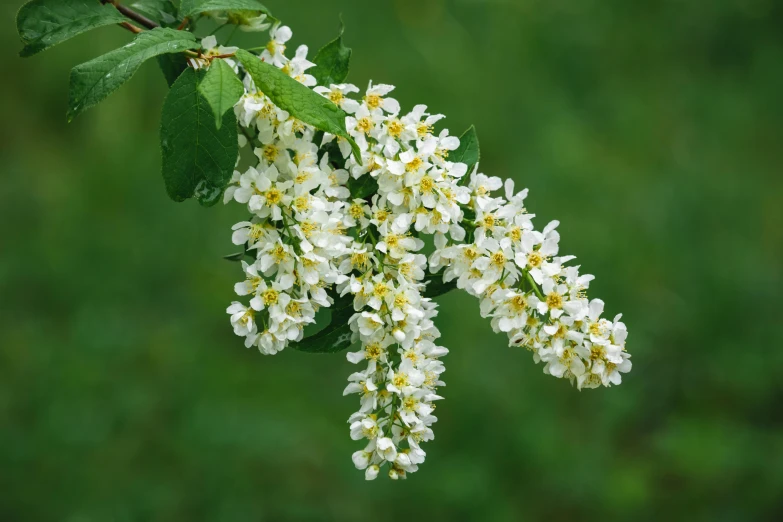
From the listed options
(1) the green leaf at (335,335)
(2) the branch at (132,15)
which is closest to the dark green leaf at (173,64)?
(2) the branch at (132,15)

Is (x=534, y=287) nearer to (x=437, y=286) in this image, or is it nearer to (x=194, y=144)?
(x=437, y=286)

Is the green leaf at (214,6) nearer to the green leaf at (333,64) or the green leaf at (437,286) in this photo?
the green leaf at (333,64)

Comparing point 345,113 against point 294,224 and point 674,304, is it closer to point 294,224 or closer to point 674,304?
point 294,224

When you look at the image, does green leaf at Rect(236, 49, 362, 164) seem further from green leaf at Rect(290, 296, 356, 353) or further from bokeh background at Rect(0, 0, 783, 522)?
bokeh background at Rect(0, 0, 783, 522)

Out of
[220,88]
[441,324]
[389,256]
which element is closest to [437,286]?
[389,256]

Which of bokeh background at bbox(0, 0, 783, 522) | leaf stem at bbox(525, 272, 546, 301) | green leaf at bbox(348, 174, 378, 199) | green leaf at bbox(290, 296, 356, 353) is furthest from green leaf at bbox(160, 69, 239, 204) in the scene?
bokeh background at bbox(0, 0, 783, 522)

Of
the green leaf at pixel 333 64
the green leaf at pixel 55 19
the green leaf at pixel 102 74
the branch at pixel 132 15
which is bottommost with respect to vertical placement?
the green leaf at pixel 102 74
